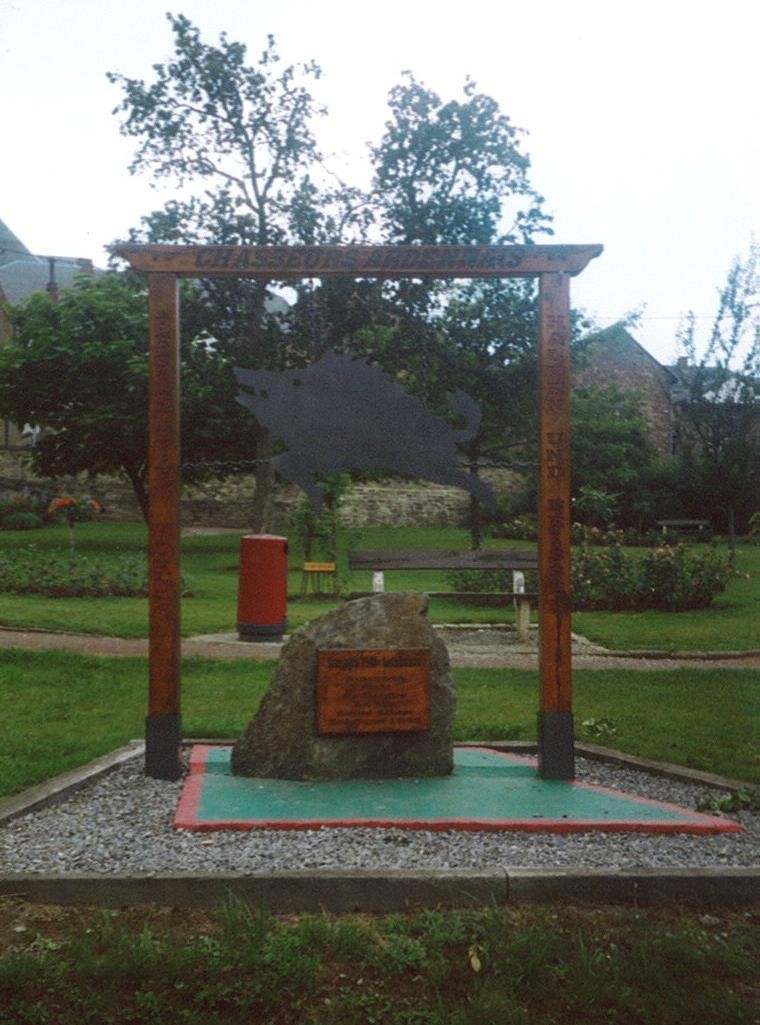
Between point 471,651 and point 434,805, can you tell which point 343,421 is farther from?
point 471,651

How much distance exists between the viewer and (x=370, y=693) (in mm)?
6621

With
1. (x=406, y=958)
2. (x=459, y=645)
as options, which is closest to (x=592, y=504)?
(x=459, y=645)

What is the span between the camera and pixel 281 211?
25875 millimetres

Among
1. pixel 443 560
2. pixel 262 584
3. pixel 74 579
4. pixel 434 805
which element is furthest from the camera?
pixel 74 579

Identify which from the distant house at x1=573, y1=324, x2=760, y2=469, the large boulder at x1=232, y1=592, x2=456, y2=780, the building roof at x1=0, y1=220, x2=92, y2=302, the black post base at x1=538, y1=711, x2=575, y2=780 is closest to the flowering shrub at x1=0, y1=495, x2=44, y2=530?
the building roof at x1=0, y1=220, x2=92, y2=302

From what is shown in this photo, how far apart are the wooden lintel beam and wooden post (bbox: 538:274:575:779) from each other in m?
0.16

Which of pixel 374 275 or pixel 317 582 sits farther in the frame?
pixel 317 582

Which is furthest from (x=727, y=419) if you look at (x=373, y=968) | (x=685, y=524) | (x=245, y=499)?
(x=373, y=968)

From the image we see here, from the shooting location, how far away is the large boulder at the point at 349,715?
6629 mm

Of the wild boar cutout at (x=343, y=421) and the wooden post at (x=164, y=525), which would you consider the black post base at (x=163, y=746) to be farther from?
the wild boar cutout at (x=343, y=421)

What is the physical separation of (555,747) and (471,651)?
6.34 meters

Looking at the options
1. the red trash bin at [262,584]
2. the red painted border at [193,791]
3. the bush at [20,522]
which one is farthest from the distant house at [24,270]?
the red painted border at [193,791]

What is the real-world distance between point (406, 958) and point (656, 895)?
4.24ft

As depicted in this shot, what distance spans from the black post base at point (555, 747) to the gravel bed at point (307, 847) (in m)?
1.08
